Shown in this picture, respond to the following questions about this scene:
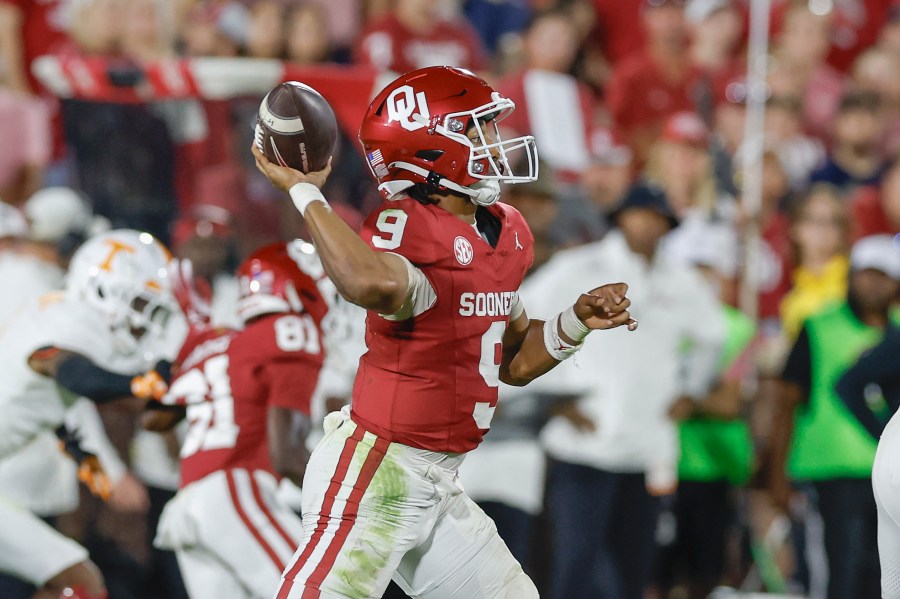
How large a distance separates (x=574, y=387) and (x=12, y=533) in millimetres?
2791

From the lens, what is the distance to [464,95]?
4.09 m

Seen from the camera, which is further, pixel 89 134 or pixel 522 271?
pixel 89 134

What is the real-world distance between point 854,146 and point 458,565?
614cm

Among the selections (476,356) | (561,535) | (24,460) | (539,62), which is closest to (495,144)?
(476,356)

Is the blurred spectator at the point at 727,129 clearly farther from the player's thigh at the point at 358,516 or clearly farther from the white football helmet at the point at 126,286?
the player's thigh at the point at 358,516

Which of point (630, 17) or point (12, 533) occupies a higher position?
point (630, 17)

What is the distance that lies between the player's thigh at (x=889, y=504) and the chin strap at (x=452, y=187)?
1367mm

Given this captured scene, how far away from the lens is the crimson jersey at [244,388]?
5.02 metres

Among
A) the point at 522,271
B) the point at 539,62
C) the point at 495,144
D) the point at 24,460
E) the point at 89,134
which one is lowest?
the point at 24,460

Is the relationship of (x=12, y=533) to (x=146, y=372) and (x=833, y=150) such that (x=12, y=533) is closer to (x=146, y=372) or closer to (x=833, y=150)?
(x=146, y=372)

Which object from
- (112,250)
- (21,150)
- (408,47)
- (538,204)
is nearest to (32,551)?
(112,250)

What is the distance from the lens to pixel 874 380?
567 centimetres

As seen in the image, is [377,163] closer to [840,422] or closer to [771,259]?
[840,422]

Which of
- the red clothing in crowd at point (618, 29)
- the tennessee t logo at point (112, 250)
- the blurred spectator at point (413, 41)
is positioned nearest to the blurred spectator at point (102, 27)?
the blurred spectator at point (413, 41)
